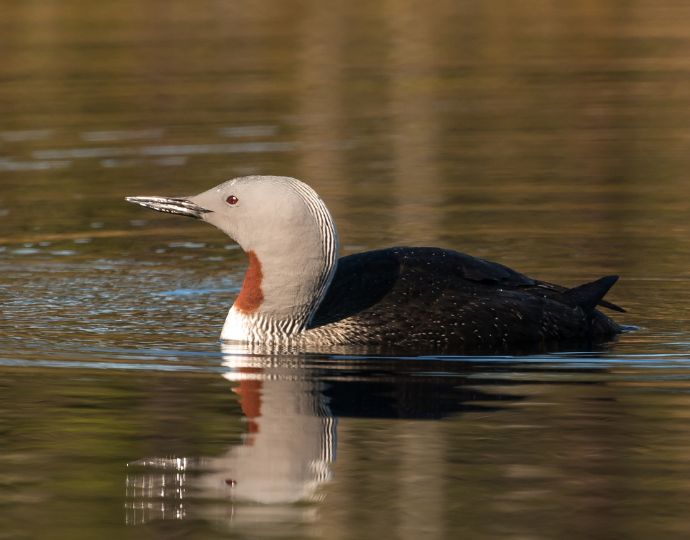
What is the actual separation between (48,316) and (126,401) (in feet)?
7.33

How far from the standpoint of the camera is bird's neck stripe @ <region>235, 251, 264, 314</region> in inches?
345

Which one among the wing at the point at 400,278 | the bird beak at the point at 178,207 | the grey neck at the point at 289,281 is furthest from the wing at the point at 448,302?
the bird beak at the point at 178,207

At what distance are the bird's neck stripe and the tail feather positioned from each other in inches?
63.1

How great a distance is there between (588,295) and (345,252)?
2.71m

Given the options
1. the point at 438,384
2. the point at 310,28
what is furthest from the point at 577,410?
the point at 310,28

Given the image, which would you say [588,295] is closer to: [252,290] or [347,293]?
[347,293]

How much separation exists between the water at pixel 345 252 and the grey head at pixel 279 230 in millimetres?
336

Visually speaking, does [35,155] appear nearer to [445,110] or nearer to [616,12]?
[445,110]

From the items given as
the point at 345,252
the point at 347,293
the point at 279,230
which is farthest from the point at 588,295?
the point at 345,252

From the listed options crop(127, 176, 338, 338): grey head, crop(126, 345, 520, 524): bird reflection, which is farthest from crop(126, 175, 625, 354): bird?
crop(126, 345, 520, 524): bird reflection

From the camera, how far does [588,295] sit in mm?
9195

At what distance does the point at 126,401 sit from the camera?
305 inches

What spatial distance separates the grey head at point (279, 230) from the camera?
854cm

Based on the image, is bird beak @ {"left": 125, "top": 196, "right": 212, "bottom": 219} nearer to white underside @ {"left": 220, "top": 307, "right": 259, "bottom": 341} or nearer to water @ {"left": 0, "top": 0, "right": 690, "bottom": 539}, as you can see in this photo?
white underside @ {"left": 220, "top": 307, "right": 259, "bottom": 341}
